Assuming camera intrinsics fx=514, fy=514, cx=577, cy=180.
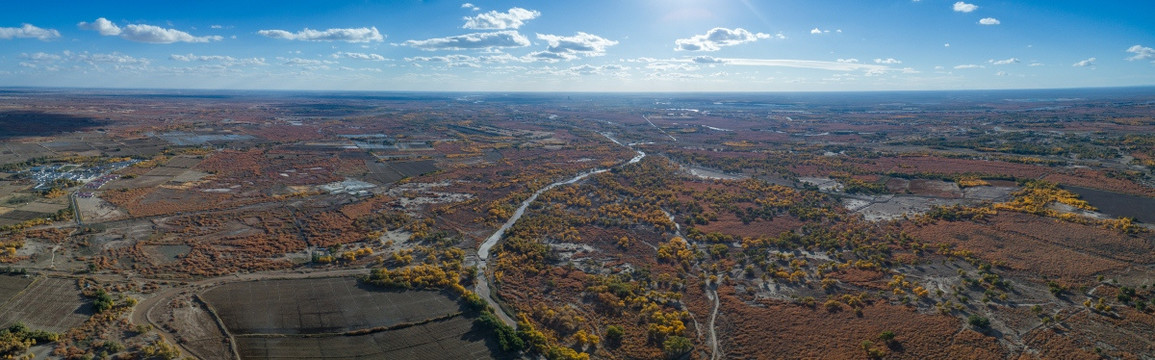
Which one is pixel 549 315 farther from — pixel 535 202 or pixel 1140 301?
pixel 1140 301

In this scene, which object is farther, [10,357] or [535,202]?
[535,202]

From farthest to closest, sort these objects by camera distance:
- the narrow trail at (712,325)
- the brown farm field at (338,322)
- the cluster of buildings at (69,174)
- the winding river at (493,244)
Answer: the cluster of buildings at (69,174)
the winding river at (493,244)
the narrow trail at (712,325)
the brown farm field at (338,322)

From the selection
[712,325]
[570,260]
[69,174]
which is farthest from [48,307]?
[69,174]

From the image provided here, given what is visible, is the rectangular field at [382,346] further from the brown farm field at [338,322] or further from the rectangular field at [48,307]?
the rectangular field at [48,307]

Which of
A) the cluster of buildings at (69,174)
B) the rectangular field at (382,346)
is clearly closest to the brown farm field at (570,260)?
the rectangular field at (382,346)

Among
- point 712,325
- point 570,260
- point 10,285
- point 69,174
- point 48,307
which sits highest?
point 69,174

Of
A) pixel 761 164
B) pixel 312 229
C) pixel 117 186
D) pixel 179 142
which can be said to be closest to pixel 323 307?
pixel 312 229

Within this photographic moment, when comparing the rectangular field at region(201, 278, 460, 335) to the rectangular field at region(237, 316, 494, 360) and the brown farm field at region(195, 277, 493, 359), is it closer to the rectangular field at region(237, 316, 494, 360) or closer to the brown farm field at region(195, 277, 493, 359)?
the brown farm field at region(195, 277, 493, 359)

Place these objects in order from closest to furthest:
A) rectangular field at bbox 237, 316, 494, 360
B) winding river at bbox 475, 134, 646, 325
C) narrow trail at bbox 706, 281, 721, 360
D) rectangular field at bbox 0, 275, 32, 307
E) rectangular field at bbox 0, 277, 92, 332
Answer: rectangular field at bbox 237, 316, 494, 360 < rectangular field at bbox 0, 277, 92, 332 < narrow trail at bbox 706, 281, 721, 360 < rectangular field at bbox 0, 275, 32, 307 < winding river at bbox 475, 134, 646, 325

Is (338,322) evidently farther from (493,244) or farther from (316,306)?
(493,244)

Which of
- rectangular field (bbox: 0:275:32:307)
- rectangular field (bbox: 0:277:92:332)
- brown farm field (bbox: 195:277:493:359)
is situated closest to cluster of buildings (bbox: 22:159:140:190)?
rectangular field (bbox: 0:275:32:307)

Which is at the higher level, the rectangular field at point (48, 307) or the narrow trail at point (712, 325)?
the rectangular field at point (48, 307)
